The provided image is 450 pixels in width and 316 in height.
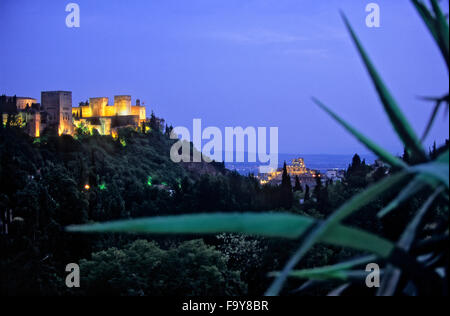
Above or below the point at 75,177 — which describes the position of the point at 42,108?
above

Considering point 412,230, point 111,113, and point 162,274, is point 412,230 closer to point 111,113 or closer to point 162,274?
point 162,274

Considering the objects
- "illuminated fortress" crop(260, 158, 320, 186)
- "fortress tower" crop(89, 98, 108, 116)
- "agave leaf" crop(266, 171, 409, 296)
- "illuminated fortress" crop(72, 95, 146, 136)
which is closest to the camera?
"agave leaf" crop(266, 171, 409, 296)

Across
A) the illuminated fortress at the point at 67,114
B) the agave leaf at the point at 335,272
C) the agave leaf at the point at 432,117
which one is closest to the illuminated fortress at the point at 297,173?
the illuminated fortress at the point at 67,114

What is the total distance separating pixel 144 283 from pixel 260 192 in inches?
490

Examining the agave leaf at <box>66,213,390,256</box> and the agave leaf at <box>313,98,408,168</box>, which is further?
the agave leaf at <box>313,98,408,168</box>

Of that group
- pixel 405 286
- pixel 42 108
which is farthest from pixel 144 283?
pixel 42 108

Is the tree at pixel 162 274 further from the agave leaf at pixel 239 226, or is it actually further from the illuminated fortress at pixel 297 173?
the illuminated fortress at pixel 297 173

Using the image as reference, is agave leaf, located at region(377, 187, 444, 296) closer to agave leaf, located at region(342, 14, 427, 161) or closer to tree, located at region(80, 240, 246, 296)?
agave leaf, located at region(342, 14, 427, 161)

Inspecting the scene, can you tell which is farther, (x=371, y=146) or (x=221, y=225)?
(x=371, y=146)

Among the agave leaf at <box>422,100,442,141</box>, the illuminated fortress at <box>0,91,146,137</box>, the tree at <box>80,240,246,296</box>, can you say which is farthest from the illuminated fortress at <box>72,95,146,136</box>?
the agave leaf at <box>422,100,442,141</box>

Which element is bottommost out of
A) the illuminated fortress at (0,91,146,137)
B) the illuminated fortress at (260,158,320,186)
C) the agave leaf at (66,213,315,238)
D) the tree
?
the tree

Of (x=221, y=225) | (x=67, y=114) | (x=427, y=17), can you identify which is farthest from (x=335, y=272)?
(x=67, y=114)

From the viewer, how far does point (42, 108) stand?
130 feet

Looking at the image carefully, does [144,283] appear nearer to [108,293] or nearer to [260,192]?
[108,293]
